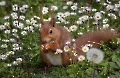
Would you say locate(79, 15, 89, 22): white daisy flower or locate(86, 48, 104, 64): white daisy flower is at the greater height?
locate(79, 15, 89, 22): white daisy flower

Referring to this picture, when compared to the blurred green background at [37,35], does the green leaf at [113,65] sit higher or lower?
lower

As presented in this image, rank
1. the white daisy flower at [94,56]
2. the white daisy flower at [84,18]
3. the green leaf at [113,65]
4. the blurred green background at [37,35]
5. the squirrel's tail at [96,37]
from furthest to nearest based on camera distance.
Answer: the white daisy flower at [84,18] → the squirrel's tail at [96,37] → the blurred green background at [37,35] → the green leaf at [113,65] → the white daisy flower at [94,56]

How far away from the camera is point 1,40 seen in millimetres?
5660

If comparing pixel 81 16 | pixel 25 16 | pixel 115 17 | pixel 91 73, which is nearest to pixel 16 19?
pixel 25 16

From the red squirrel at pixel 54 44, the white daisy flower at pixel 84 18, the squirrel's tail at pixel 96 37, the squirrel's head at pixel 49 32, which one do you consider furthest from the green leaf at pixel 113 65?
the white daisy flower at pixel 84 18

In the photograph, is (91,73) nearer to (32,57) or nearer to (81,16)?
(32,57)

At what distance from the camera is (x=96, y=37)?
16.8 ft

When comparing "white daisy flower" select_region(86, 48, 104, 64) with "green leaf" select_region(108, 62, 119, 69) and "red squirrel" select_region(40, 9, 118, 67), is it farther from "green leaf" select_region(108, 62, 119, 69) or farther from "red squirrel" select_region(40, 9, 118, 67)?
"red squirrel" select_region(40, 9, 118, 67)

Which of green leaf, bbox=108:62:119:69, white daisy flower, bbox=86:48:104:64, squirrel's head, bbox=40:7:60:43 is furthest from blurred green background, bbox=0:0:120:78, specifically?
squirrel's head, bbox=40:7:60:43

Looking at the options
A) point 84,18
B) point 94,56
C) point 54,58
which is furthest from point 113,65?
point 84,18

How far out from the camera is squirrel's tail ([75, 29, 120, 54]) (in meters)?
5.01

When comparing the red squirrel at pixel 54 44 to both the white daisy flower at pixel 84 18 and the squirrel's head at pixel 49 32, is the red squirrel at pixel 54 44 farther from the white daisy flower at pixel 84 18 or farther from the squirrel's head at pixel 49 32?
the white daisy flower at pixel 84 18

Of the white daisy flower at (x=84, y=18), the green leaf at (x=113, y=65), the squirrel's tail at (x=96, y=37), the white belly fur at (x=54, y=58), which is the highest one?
the white daisy flower at (x=84, y=18)

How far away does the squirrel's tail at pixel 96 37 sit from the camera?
5008 mm
